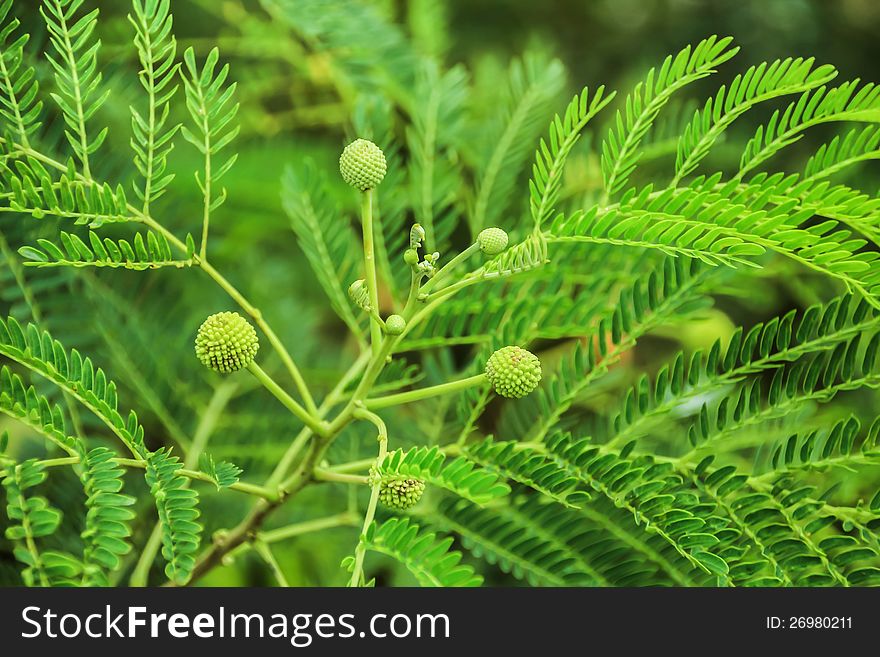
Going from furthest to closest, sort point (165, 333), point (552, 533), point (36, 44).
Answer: point (165, 333) < point (36, 44) < point (552, 533)

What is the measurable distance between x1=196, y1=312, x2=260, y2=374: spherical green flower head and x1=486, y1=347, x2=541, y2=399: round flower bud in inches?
8.9

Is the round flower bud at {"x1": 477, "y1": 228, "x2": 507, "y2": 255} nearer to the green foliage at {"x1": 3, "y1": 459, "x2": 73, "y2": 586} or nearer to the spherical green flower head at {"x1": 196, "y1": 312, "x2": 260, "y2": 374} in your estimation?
the spherical green flower head at {"x1": 196, "y1": 312, "x2": 260, "y2": 374}

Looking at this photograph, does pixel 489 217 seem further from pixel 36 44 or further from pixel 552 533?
pixel 36 44

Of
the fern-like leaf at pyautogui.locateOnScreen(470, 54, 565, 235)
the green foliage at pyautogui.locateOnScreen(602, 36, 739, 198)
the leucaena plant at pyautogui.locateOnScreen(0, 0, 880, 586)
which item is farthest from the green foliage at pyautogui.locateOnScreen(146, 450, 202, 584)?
the fern-like leaf at pyautogui.locateOnScreen(470, 54, 565, 235)

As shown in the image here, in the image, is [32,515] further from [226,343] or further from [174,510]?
[226,343]

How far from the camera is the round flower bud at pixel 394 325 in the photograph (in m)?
0.71

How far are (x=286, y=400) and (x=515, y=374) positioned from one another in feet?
0.73

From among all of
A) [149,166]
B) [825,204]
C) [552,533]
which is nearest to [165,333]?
[149,166]

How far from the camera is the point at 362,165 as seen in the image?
724 mm

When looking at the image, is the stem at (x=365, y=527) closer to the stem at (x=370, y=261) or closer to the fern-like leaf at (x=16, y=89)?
the stem at (x=370, y=261)

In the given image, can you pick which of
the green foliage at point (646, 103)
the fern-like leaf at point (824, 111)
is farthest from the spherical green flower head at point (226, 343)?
the fern-like leaf at point (824, 111)

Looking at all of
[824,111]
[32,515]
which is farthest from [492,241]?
[32,515]

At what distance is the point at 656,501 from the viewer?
0.76m
